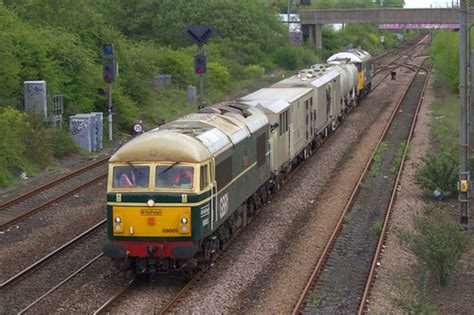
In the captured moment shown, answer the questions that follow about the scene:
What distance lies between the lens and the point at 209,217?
1628 cm

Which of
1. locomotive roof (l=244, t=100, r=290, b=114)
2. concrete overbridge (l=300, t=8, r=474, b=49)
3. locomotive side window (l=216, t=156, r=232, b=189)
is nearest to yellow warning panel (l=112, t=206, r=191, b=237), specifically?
locomotive side window (l=216, t=156, r=232, b=189)

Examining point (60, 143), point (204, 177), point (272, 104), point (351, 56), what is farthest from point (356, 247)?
point (351, 56)

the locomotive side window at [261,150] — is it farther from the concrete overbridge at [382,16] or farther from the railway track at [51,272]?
the concrete overbridge at [382,16]

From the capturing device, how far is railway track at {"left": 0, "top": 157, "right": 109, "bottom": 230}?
2192 centimetres

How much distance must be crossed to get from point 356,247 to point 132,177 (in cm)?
599

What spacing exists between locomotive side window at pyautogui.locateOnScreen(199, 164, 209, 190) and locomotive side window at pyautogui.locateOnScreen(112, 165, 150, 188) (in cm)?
98

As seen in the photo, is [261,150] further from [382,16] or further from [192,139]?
[382,16]

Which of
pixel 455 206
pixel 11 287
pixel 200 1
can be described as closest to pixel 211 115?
pixel 11 287

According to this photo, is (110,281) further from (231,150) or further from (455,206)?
(455,206)

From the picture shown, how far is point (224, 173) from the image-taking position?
17.5 meters

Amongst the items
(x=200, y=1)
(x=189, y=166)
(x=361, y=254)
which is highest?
(x=200, y=1)

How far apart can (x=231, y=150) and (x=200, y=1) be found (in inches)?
1984

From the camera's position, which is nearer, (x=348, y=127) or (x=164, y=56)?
(x=348, y=127)

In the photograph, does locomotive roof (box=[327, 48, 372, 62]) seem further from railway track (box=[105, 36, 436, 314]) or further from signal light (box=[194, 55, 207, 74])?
railway track (box=[105, 36, 436, 314])
